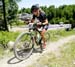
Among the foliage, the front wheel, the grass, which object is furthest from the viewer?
the foliage

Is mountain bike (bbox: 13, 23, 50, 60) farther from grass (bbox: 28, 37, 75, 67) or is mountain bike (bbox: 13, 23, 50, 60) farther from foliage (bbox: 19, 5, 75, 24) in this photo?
foliage (bbox: 19, 5, 75, 24)

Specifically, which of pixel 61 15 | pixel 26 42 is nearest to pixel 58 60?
pixel 26 42

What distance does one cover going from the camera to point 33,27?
25.3 ft

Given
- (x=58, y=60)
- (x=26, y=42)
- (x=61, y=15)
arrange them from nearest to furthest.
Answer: (x=58, y=60) → (x=26, y=42) → (x=61, y=15)

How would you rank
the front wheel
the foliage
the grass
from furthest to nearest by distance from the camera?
the foliage < the front wheel < the grass

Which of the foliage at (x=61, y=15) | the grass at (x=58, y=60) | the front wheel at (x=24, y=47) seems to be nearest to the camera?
the grass at (x=58, y=60)

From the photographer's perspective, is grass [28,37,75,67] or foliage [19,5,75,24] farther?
foliage [19,5,75,24]

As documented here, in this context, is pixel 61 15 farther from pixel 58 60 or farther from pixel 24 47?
pixel 58 60

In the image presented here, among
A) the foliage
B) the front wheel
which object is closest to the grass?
the front wheel

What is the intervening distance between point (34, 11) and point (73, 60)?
225 cm

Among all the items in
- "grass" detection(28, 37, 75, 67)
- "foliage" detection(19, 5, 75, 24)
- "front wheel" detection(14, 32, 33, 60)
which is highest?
"front wheel" detection(14, 32, 33, 60)

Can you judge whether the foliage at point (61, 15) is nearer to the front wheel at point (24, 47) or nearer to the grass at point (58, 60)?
the grass at point (58, 60)

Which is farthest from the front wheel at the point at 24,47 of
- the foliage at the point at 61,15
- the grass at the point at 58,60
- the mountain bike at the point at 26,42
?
the foliage at the point at 61,15

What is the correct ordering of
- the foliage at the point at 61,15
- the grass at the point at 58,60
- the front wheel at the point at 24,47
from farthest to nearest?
1. the foliage at the point at 61,15
2. the front wheel at the point at 24,47
3. the grass at the point at 58,60
